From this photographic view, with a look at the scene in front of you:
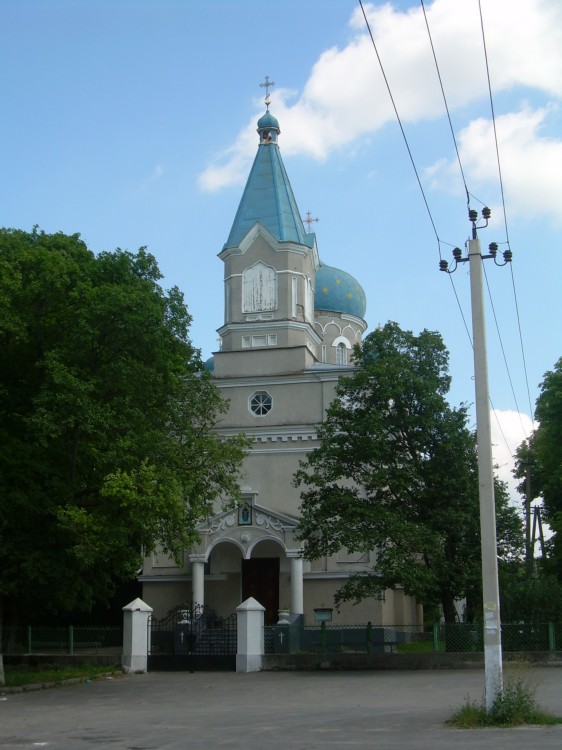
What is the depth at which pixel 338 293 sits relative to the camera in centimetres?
4691

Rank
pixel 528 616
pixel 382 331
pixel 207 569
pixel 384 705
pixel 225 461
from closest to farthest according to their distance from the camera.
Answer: pixel 384 705 < pixel 225 461 < pixel 528 616 < pixel 382 331 < pixel 207 569

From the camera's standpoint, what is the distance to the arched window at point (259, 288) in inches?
1503

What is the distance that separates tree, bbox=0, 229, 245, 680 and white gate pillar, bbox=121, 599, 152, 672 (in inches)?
153

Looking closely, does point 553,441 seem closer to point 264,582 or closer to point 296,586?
point 296,586

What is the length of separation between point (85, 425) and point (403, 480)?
9739 millimetres

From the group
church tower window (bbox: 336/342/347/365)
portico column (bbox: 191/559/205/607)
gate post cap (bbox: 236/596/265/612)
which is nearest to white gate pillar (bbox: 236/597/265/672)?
gate post cap (bbox: 236/596/265/612)

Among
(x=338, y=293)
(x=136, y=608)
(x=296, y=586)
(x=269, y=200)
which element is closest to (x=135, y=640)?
(x=136, y=608)

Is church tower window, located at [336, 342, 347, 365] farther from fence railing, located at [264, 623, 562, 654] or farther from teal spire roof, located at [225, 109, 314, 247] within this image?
fence railing, located at [264, 623, 562, 654]

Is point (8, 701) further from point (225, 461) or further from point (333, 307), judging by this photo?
point (333, 307)

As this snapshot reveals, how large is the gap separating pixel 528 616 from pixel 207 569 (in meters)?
12.8

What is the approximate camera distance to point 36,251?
72.3ft

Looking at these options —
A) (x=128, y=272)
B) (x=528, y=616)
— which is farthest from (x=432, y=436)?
(x=128, y=272)

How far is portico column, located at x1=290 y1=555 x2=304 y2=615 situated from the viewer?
32750mm

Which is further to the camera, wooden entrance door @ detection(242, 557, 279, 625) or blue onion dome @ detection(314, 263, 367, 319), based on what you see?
blue onion dome @ detection(314, 263, 367, 319)
